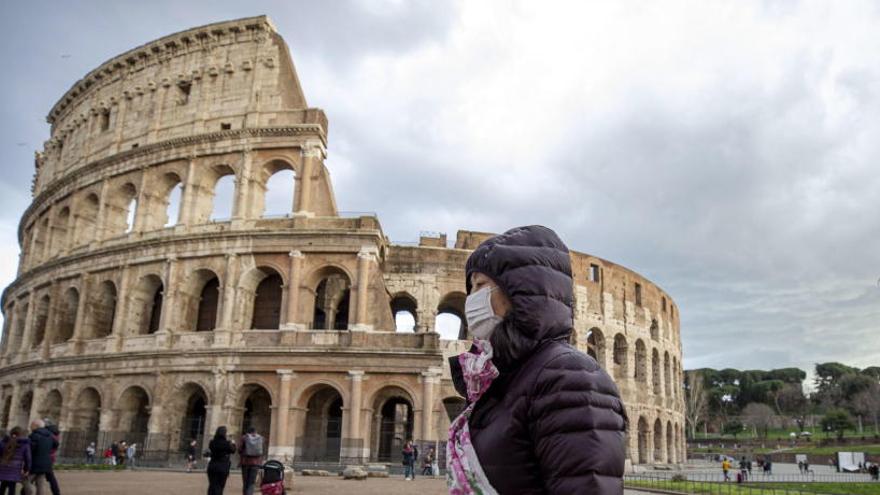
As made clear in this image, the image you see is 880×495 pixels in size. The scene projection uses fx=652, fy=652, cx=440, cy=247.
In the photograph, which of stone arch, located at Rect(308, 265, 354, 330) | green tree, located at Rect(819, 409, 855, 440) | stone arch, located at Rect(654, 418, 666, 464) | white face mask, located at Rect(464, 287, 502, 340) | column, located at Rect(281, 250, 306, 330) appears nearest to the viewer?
white face mask, located at Rect(464, 287, 502, 340)

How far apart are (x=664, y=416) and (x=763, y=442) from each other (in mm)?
32182

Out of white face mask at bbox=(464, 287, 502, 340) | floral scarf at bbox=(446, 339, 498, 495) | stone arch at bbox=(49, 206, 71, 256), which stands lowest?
floral scarf at bbox=(446, 339, 498, 495)

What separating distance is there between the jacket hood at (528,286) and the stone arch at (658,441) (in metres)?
33.7

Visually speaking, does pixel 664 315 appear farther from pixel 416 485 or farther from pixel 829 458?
pixel 416 485

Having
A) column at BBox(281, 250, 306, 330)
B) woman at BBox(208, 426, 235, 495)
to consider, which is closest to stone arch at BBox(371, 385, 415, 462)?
column at BBox(281, 250, 306, 330)

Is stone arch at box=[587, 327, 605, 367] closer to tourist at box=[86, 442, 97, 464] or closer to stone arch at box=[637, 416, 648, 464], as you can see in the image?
stone arch at box=[637, 416, 648, 464]

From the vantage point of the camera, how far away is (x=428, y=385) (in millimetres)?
22141

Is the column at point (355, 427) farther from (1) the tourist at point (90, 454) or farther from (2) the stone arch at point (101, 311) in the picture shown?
(2) the stone arch at point (101, 311)

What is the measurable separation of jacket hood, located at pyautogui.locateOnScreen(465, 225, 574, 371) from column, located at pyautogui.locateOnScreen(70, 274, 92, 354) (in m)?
28.2

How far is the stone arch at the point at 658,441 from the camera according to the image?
33.0 meters

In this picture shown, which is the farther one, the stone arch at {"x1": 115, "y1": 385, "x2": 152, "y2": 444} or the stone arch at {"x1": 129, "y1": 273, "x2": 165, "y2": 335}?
the stone arch at {"x1": 129, "y1": 273, "x2": 165, "y2": 335}

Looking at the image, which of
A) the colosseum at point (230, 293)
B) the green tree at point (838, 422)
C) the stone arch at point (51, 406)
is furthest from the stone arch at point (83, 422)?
the green tree at point (838, 422)

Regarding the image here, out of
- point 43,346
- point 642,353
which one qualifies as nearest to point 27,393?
point 43,346

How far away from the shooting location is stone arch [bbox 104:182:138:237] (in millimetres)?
28297
